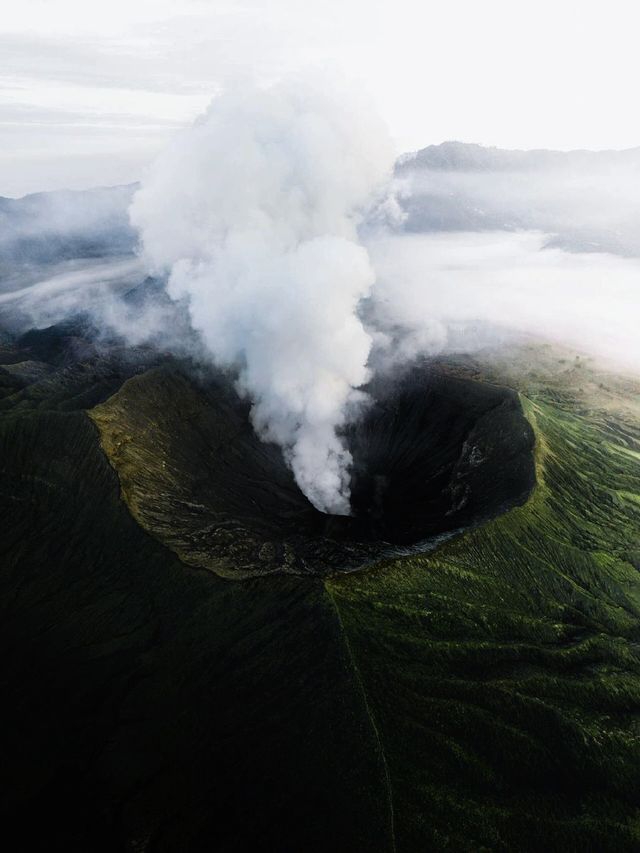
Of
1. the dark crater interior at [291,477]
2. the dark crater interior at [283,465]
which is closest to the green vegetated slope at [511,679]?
the dark crater interior at [291,477]

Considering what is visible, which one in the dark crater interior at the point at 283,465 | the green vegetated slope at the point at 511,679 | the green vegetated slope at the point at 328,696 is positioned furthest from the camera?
the dark crater interior at the point at 283,465

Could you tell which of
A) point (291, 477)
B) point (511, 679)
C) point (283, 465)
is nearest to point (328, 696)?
point (511, 679)

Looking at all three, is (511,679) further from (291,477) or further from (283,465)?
(283,465)

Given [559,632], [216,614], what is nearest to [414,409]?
[559,632]

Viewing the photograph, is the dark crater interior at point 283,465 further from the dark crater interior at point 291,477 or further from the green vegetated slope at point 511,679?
the green vegetated slope at point 511,679

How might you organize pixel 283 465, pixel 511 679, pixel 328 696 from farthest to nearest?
pixel 283 465, pixel 511 679, pixel 328 696

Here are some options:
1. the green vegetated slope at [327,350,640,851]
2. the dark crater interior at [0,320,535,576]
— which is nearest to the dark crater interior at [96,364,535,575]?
the dark crater interior at [0,320,535,576]

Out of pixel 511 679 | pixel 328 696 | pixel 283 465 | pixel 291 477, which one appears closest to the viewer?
pixel 328 696
